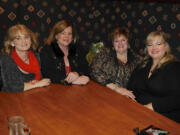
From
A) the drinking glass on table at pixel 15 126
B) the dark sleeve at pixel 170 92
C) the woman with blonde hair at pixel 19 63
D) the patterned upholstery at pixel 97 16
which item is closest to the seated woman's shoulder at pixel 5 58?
the woman with blonde hair at pixel 19 63

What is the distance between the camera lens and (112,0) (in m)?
3.46

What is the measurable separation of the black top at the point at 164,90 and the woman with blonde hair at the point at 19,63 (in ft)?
3.16

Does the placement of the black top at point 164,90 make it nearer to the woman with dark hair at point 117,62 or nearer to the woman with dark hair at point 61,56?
the woman with dark hair at point 117,62

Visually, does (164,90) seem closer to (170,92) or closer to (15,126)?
(170,92)

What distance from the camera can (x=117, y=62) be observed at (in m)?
2.46

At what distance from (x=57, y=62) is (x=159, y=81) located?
111 cm

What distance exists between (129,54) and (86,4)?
1303 millimetres

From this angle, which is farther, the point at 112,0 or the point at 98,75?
the point at 112,0

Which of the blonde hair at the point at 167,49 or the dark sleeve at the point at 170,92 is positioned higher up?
the blonde hair at the point at 167,49

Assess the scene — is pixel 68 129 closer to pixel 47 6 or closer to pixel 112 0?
pixel 47 6

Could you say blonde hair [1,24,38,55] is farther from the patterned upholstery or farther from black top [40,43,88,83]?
the patterned upholstery

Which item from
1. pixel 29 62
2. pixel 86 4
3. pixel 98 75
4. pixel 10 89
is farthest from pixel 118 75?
pixel 86 4

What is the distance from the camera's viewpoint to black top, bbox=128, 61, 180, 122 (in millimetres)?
1896

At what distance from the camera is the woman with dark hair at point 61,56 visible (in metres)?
2.33
